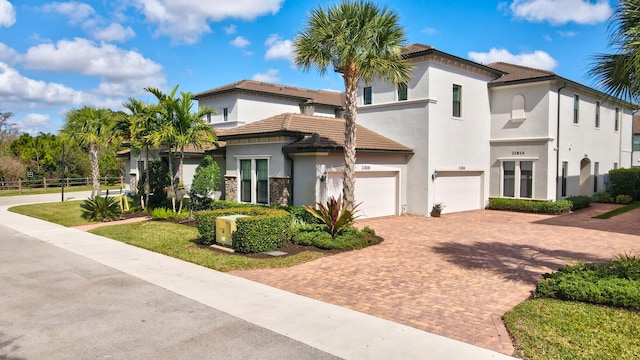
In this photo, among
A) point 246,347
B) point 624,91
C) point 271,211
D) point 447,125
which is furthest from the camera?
point 447,125

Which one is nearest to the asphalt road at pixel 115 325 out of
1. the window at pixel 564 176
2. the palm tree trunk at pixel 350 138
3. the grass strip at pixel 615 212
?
the palm tree trunk at pixel 350 138

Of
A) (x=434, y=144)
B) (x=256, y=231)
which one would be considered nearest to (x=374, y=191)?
(x=434, y=144)

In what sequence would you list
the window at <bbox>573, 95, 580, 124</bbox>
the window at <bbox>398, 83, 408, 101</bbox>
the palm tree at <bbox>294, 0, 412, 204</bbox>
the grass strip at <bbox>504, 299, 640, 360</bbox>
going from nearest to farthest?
1. the grass strip at <bbox>504, 299, 640, 360</bbox>
2. the palm tree at <bbox>294, 0, 412, 204</bbox>
3. the window at <bbox>398, 83, 408, 101</bbox>
4. the window at <bbox>573, 95, 580, 124</bbox>

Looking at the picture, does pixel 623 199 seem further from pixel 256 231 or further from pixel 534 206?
pixel 256 231

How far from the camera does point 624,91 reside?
8422mm

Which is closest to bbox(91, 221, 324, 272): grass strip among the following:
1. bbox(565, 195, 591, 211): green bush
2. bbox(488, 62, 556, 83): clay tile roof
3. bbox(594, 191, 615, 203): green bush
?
bbox(488, 62, 556, 83): clay tile roof

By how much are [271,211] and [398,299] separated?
6195 mm

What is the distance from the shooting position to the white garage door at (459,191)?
1986 centimetres

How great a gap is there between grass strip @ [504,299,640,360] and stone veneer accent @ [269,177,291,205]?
10761 millimetres

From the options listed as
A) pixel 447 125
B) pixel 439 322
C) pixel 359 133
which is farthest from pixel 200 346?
pixel 447 125

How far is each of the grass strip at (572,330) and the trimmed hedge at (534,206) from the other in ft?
49.7

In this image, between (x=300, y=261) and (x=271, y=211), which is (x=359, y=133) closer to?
(x=271, y=211)

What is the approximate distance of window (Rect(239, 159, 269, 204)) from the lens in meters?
17.4

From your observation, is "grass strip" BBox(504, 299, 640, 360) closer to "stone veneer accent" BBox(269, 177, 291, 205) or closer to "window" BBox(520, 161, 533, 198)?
"stone veneer accent" BBox(269, 177, 291, 205)
